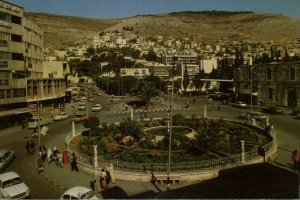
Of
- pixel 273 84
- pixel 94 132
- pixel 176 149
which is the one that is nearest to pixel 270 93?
pixel 273 84

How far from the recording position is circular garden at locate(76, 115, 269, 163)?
25016 mm

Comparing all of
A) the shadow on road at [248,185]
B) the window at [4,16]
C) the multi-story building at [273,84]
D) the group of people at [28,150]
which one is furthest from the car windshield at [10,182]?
the multi-story building at [273,84]

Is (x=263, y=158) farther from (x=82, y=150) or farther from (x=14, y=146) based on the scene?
(x=14, y=146)

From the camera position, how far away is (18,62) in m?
51.8

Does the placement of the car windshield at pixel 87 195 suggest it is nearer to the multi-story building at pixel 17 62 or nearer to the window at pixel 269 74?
the multi-story building at pixel 17 62

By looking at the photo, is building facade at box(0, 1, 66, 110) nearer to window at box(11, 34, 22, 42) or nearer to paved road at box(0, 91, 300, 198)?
window at box(11, 34, 22, 42)

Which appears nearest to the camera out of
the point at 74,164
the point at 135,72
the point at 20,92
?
the point at 74,164

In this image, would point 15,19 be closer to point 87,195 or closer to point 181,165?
point 181,165

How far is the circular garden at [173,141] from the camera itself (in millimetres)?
25016

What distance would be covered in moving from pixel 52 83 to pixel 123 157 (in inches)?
1643

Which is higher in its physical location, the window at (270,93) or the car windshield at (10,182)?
the window at (270,93)

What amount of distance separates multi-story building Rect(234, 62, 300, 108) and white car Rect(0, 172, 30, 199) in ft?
137

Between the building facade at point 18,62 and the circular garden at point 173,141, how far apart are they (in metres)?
15.9

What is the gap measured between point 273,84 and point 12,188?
5255cm
